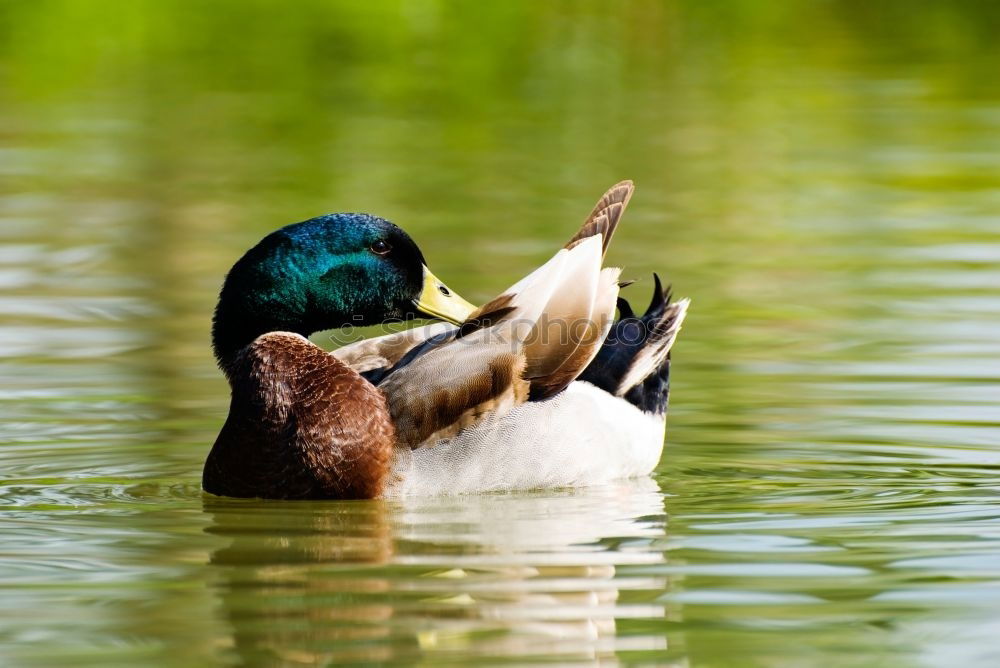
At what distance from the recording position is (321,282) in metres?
7.86

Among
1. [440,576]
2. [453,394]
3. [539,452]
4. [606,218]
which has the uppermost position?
[606,218]

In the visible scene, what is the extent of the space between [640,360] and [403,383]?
3.85 ft

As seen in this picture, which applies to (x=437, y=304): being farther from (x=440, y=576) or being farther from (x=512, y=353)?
(x=440, y=576)

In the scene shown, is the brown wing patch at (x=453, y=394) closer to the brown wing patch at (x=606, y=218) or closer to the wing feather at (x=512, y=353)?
the wing feather at (x=512, y=353)

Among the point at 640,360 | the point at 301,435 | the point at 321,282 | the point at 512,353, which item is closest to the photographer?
the point at 301,435

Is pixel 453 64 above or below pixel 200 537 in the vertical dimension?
above

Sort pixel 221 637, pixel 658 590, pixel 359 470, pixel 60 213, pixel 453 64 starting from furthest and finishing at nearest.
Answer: pixel 453 64 → pixel 60 213 → pixel 359 470 → pixel 658 590 → pixel 221 637

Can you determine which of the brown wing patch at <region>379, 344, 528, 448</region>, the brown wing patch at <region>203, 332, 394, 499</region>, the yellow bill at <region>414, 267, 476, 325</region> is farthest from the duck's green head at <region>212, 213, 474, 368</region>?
the brown wing patch at <region>379, 344, 528, 448</region>

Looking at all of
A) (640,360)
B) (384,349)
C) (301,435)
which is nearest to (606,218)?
(640,360)

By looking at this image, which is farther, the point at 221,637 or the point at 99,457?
the point at 99,457

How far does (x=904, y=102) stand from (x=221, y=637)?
1836cm

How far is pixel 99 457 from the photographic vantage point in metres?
8.45

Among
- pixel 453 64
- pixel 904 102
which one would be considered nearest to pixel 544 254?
pixel 904 102

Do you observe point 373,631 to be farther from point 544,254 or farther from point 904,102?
point 904,102
